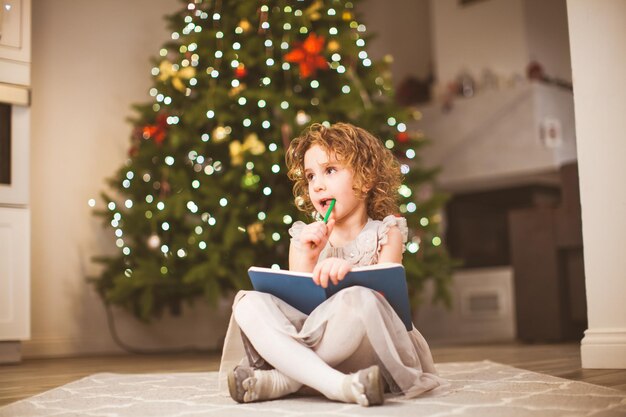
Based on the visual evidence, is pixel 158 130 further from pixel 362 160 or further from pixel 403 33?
pixel 403 33

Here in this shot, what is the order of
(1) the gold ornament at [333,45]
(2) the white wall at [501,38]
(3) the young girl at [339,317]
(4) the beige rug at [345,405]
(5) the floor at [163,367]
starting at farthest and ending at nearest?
(2) the white wall at [501,38] < (1) the gold ornament at [333,45] < (5) the floor at [163,367] < (3) the young girl at [339,317] < (4) the beige rug at [345,405]

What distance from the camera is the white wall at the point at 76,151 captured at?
147 inches

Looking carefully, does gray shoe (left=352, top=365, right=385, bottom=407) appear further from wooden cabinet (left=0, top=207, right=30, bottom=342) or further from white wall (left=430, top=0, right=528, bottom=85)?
white wall (left=430, top=0, right=528, bottom=85)

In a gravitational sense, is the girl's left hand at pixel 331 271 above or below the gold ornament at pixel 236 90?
below

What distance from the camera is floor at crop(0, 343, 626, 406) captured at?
1.92 metres

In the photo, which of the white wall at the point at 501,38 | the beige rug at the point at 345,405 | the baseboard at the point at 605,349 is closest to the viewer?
the beige rug at the point at 345,405

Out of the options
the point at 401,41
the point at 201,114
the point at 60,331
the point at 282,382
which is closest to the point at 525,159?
the point at 401,41

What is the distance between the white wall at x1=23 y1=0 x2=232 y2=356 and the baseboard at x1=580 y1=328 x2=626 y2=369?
247 cm

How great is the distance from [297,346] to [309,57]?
2.11 metres

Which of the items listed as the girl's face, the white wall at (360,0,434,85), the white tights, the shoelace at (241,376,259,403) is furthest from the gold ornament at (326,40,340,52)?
the white wall at (360,0,434,85)

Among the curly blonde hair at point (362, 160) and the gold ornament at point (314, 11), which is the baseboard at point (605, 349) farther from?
the gold ornament at point (314, 11)

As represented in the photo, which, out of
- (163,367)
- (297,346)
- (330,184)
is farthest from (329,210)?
(163,367)

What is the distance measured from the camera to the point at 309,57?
3318 mm

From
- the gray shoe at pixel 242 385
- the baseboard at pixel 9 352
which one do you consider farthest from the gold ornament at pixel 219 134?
A: the gray shoe at pixel 242 385
